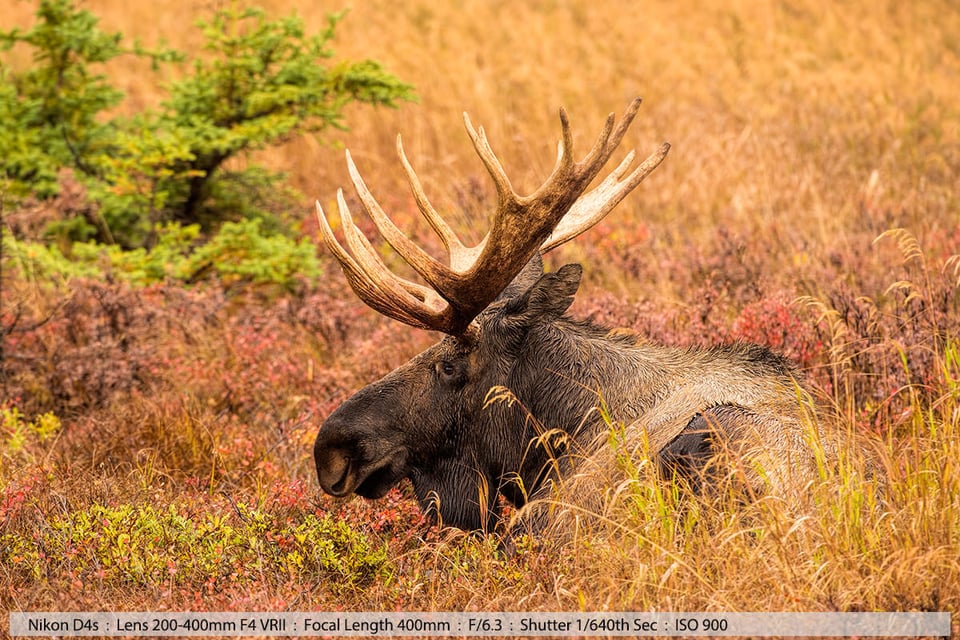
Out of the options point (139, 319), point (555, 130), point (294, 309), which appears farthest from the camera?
point (555, 130)

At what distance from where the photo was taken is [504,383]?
4473mm

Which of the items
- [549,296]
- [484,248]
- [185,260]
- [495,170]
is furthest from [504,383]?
[185,260]

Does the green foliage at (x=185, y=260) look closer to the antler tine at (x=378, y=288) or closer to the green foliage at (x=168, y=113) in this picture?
the green foliage at (x=168, y=113)

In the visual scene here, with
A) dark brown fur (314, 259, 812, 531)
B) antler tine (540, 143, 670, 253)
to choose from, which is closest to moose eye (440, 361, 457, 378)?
dark brown fur (314, 259, 812, 531)

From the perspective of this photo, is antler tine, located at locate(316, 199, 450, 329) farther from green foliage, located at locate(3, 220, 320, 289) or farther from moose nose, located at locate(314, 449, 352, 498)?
green foliage, located at locate(3, 220, 320, 289)

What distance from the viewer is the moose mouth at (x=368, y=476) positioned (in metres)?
4.42

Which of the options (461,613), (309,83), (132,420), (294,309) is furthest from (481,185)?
(461,613)

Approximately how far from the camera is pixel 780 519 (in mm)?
3539

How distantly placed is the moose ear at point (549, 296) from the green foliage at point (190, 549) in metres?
1.07

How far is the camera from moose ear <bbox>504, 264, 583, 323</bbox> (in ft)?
14.4

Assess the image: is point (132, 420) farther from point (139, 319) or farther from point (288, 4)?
point (288, 4)

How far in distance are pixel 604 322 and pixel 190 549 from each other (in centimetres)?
277

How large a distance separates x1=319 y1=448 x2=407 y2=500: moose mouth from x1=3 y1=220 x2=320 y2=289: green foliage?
3423 millimetres

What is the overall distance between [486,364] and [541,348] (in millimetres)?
223
